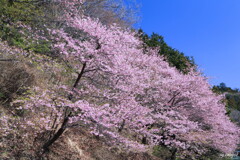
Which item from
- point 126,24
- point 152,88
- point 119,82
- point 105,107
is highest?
point 126,24

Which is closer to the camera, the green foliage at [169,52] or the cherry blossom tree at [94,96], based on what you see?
the cherry blossom tree at [94,96]

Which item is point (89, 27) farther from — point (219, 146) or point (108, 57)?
point (219, 146)

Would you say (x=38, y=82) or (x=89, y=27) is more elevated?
(x=89, y=27)

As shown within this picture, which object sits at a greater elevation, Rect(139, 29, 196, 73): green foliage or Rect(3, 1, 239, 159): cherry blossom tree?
Rect(139, 29, 196, 73): green foliage

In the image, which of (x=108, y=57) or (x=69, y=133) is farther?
(x=69, y=133)

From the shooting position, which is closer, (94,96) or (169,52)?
(94,96)

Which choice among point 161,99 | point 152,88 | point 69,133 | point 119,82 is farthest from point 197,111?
point 69,133

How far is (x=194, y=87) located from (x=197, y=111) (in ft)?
6.27

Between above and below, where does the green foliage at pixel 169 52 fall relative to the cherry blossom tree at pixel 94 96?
above

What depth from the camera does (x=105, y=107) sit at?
5852 millimetres

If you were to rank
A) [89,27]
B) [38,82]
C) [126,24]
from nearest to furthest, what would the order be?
[89,27], [38,82], [126,24]

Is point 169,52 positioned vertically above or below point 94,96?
above

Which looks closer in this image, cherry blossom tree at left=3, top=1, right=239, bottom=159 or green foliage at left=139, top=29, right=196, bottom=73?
cherry blossom tree at left=3, top=1, right=239, bottom=159

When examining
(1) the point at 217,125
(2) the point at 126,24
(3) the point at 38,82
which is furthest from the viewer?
(2) the point at 126,24
